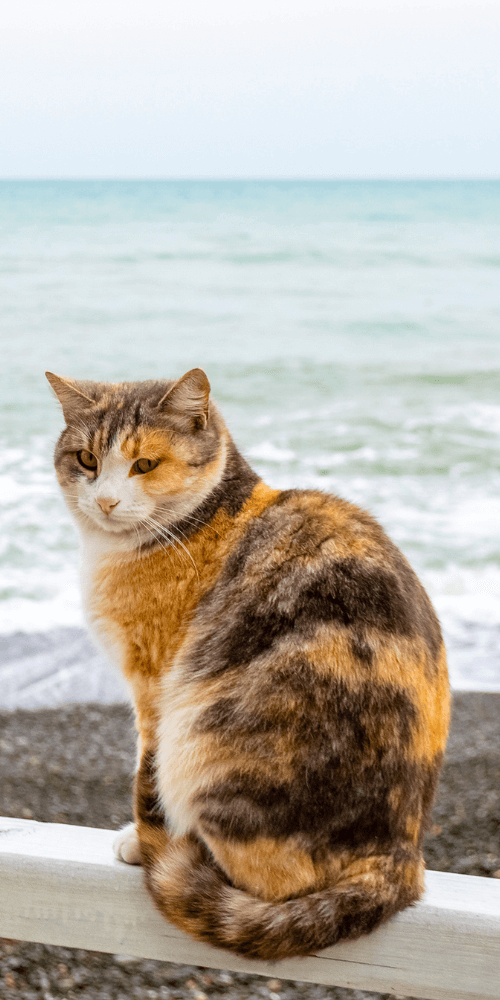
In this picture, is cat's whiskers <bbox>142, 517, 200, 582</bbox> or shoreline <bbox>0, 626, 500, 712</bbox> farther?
shoreline <bbox>0, 626, 500, 712</bbox>

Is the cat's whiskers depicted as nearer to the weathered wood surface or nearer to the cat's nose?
the cat's nose

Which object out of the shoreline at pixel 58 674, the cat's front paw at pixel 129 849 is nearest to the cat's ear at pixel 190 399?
the cat's front paw at pixel 129 849

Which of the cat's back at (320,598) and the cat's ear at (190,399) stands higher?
the cat's ear at (190,399)

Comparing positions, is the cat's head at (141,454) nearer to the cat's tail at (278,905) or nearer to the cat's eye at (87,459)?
the cat's eye at (87,459)

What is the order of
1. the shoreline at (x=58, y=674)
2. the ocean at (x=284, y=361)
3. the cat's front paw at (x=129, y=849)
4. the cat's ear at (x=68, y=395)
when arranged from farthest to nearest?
the ocean at (x=284, y=361) < the shoreline at (x=58, y=674) < the cat's ear at (x=68, y=395) < the cat's front paw at (x=129, y=849)

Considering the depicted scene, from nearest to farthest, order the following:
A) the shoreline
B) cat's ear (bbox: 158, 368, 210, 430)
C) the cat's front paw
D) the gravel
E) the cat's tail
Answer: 1. the cat's tail
2. the cat's front paw
3. cat's ear (bbox: 158, 368, 210, 430)
4. the gravel
5. the shoreline

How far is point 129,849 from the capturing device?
3.93 ft

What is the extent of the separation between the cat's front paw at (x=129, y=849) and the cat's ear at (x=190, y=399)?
25.1 inches

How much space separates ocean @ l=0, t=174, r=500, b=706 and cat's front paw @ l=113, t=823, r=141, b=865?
0.60m

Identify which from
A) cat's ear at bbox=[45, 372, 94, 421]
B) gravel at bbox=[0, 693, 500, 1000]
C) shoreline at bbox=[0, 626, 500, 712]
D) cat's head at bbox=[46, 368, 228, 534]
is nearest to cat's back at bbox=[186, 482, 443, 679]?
cat's head at bbox=[46, 368, 228, 534]

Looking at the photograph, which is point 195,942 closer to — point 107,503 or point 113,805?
point 107,503

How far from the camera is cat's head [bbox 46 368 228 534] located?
135cm

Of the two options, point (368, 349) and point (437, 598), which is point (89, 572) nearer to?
point (437, 598)

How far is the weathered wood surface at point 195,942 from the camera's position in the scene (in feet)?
3.63
